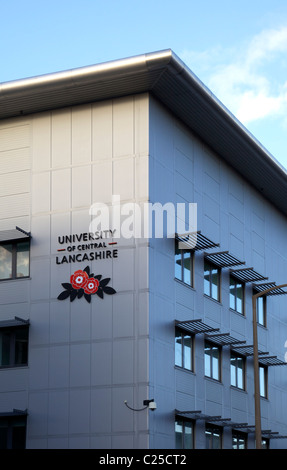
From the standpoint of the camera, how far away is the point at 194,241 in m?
48.3

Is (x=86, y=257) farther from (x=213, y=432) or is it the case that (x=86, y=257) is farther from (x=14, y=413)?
(x=213, y=432)

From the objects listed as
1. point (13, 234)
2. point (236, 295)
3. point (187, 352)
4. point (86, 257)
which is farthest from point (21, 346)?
point (236, 295)

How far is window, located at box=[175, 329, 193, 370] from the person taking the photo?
1829 inches

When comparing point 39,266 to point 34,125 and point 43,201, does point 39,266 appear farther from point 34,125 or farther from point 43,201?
point 34,125

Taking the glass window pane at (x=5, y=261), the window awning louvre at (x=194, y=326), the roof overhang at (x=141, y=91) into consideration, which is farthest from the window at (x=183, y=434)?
the roof overhang at (x=141, y=91)

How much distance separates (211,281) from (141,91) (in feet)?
36.0

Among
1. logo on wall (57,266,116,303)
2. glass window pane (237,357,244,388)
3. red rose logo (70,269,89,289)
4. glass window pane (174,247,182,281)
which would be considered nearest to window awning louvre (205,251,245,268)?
glass window pane (174,247,182,281)

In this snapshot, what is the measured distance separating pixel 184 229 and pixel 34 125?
878 cm

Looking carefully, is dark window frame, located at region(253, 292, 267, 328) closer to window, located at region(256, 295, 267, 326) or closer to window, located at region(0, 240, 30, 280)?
window, located at region(256, 295, 267, 326)

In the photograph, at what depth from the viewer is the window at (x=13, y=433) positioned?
44562mm

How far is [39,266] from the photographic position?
46375mm

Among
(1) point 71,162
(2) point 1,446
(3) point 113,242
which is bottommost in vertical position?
(2) point 1,446

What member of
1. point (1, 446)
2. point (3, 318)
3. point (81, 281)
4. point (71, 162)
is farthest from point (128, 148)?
point (1, 446)

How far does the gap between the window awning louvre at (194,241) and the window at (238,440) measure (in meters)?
10.0
